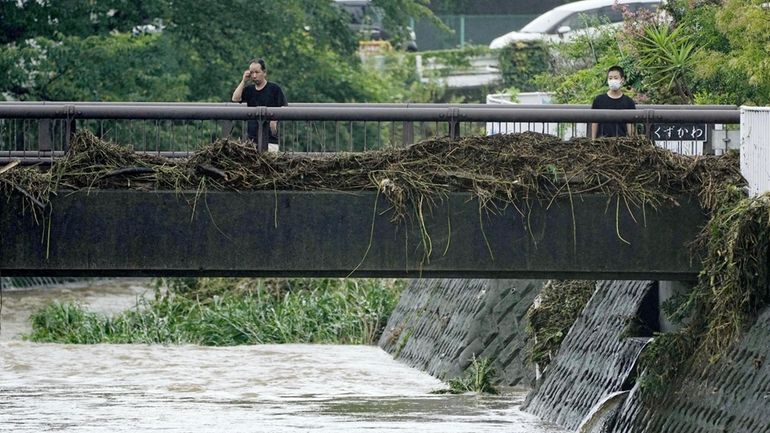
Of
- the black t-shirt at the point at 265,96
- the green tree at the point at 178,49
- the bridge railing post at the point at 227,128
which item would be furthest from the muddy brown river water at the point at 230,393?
the green tree at the point at 178,49

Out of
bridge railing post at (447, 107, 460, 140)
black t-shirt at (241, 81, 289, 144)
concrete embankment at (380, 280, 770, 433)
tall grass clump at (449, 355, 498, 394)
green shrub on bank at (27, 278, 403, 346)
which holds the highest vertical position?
black t-shirt at (241, 81, 289, 144)

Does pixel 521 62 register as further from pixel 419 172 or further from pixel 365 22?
pixel 419 172

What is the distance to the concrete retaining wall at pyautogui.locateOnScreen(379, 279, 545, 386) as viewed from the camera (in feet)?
74.0

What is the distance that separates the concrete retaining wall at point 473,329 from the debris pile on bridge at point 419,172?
24.4ft

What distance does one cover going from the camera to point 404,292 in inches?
1148

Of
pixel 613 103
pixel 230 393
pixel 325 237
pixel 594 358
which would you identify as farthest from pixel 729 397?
pixel 230 393

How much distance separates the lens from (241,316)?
98.1ft

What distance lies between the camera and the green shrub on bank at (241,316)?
2927 centimetres

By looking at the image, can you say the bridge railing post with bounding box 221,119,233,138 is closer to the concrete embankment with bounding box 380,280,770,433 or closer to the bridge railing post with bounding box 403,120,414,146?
the bridge railing post with bounding box 403,120,414,146

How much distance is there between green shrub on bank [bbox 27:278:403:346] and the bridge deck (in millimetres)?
14777

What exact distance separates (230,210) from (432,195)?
171 cm

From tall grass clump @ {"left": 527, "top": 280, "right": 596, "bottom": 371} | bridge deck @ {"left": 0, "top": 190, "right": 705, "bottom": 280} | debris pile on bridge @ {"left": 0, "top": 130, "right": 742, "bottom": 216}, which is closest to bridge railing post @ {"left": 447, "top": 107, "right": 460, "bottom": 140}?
debris pile on bridge @ {"left": 0, "top": 130, "right": 742, "bottom": 216}

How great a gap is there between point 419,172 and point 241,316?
1561cm

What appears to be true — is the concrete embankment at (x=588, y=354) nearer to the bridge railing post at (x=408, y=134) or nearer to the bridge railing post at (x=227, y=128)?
the bridge railing post at (x=408, y=134)
